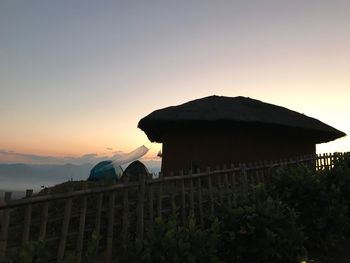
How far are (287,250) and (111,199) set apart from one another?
2462 mm

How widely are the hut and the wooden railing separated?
3.50 meters

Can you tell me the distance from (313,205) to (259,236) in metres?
2.23

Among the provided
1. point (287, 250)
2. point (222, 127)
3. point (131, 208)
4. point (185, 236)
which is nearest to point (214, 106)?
point (222, 127)

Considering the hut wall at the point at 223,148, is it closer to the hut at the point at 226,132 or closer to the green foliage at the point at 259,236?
the hut at the point at 226,132

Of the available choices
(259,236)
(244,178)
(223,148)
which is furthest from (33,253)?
(223,148)

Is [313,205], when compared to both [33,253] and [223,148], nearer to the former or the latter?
[33,253]

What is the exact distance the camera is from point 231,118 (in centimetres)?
1529

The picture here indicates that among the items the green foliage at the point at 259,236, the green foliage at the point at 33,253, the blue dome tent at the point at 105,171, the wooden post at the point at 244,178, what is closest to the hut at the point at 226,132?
the wooden post at the point at 244,178

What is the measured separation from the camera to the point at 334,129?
60.5 ft

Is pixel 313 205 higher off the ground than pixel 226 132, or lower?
lower

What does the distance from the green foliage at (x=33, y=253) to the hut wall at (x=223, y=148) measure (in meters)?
12.4

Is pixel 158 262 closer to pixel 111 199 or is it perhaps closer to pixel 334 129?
pixel 111 199

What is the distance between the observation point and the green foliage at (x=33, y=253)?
343 centimetres

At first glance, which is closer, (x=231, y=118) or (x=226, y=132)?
(x=231, y=118)
